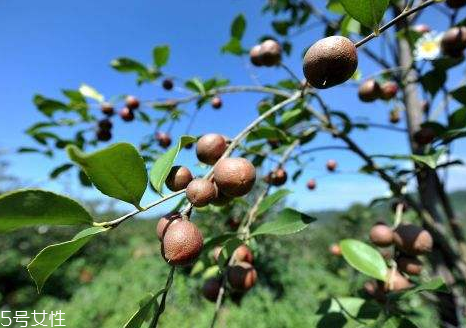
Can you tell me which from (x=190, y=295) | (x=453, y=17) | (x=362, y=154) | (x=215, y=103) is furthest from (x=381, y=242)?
(x=190, y=295)

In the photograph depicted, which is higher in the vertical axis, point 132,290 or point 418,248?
point 418,248

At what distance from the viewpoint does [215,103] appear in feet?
6.34

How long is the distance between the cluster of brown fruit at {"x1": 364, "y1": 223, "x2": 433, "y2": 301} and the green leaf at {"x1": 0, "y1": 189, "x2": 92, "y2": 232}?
30.2 inches

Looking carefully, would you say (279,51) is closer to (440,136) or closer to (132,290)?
(440,136)

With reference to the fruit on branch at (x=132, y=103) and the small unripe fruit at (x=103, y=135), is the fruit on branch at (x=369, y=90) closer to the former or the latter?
the fruit on branch at (x=132, y=103)

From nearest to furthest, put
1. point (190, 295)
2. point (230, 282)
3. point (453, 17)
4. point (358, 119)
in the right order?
point (230, 282) < point (453, 17) < point (358, 119) < point (190, 295)

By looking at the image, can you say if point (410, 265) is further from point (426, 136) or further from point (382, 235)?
point (426, 136)

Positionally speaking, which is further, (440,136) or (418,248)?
(440,136)

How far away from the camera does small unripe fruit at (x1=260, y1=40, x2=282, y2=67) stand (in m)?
1.16

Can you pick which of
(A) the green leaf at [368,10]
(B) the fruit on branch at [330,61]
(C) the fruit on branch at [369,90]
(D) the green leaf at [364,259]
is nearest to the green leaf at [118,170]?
(B) the fruit on branch at [330,61]

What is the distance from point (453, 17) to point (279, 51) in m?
0.75

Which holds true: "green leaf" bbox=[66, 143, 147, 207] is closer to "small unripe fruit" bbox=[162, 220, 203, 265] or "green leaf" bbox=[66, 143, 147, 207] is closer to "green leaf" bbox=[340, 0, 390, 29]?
"small unripe fruit" bbox=[162, 220, 203, 265]

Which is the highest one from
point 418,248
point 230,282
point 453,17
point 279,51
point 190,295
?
point 453,17

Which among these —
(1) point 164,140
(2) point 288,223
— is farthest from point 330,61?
(1) point 164,140
